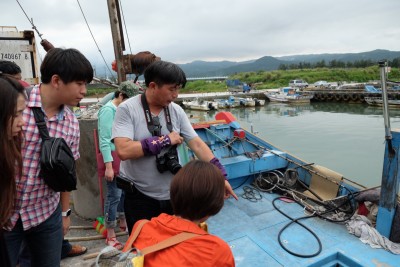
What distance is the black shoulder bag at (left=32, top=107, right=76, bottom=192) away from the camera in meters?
1.41

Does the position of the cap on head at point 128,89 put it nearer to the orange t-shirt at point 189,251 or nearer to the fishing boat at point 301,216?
the fishing boat at point 301,216

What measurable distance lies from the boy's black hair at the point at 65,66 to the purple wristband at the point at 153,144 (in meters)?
0.53

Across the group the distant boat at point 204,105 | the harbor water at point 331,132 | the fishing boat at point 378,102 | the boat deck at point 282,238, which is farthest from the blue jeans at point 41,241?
the distant boat at point 204,105

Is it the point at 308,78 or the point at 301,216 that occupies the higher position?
Answer: the point at 308,78

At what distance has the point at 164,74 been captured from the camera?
5.94ft

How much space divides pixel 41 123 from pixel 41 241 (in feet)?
2.18

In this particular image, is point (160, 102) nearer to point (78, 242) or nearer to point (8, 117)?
point (8, 117)

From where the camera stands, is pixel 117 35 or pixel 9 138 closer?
pixel 9 138

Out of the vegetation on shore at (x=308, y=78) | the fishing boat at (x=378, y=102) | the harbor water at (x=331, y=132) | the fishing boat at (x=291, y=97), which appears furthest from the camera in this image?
the vegetation on shore at (x=308, y=78)

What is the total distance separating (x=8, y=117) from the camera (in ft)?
3.80

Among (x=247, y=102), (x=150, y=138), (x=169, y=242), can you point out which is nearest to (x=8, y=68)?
(x=150, y=138)

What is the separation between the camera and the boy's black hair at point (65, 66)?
1504mm

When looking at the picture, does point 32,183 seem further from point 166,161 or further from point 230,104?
point 230,104

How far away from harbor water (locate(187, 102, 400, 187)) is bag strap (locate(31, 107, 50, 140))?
6.23 m
